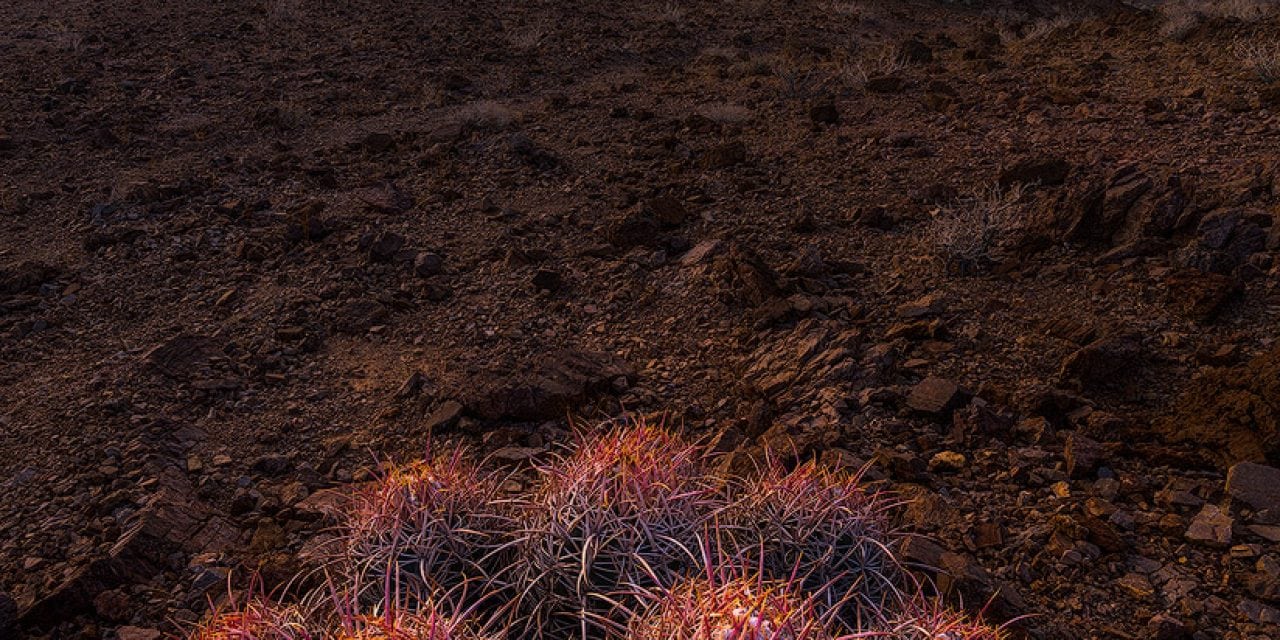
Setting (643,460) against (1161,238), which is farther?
(1161,238)

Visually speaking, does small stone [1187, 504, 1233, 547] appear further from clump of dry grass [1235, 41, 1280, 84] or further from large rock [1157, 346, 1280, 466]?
clump of dry grass [1235, 41, 1280, 84]

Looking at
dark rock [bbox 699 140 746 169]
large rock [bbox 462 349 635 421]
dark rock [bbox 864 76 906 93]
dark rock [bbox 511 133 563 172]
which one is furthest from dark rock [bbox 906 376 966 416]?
dark rock [bbox 864 76 906 93]

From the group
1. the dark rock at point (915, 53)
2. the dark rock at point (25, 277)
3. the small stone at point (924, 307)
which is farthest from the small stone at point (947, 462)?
the dark rock at point (915, 53)

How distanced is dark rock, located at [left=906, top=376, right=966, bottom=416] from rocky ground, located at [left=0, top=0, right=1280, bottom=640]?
13 mm

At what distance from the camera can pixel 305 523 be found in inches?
127

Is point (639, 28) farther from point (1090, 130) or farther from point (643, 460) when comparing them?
point (643, 460)

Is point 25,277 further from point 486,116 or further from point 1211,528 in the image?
point 1211,528

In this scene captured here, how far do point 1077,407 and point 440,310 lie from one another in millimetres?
3290

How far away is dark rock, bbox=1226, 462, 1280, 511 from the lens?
279 cm

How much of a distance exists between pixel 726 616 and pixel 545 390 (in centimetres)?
244

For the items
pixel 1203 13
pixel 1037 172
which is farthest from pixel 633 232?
pixel 1203 13

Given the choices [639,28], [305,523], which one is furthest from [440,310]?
[639,28]

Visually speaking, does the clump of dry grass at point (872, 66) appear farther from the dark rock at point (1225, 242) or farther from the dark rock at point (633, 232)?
the dark rock at point (1225, 242)

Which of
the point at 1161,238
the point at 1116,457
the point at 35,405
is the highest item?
the point at 1161,238
